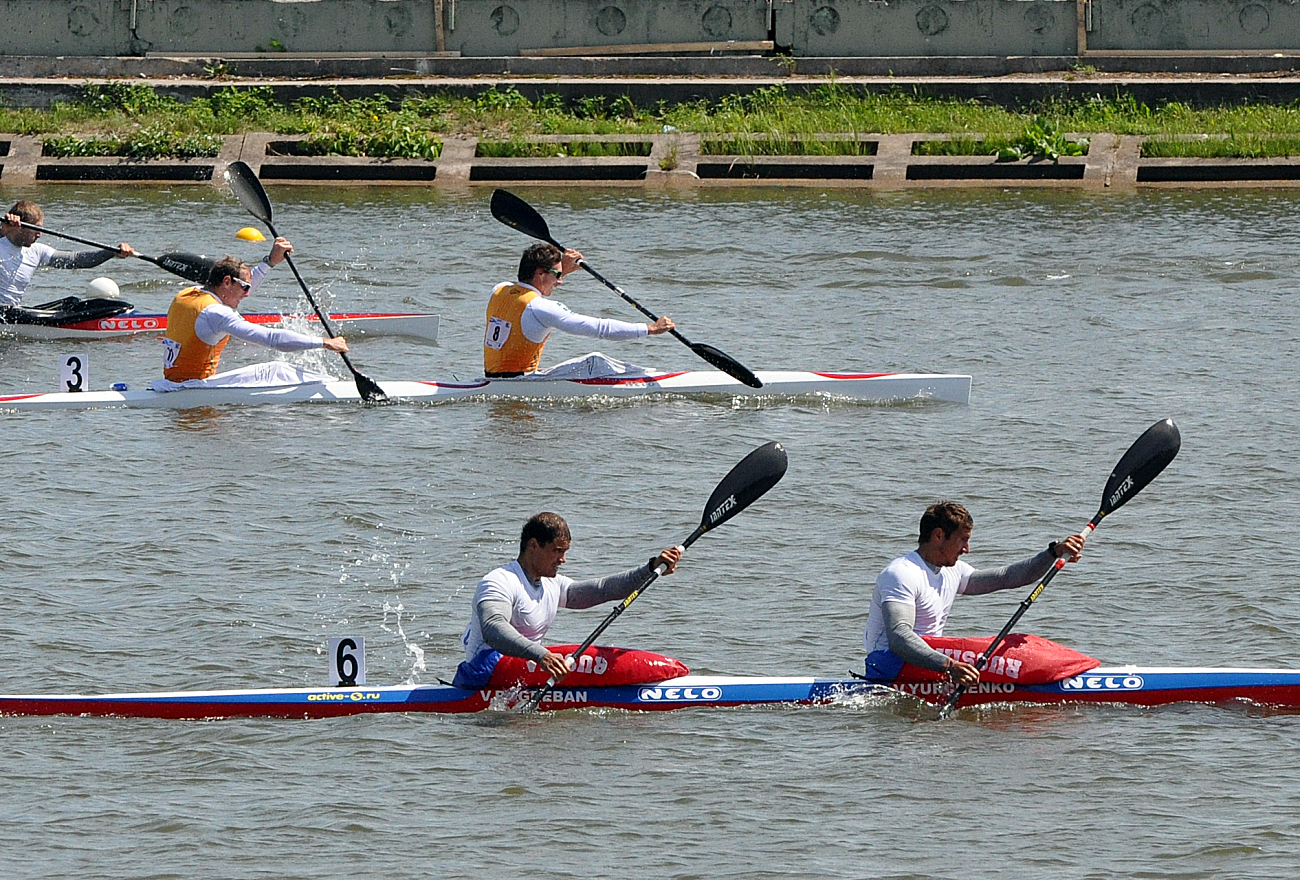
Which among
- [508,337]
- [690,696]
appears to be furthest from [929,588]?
[508,337]

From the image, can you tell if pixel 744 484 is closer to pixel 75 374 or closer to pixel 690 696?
pixel 690 696

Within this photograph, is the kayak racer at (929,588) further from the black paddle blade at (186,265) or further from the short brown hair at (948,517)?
the black paddle blade at (186,265)

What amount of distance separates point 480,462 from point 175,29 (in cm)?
1444

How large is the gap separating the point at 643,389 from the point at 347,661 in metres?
6.38

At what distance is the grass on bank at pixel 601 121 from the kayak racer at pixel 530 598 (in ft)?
49.6

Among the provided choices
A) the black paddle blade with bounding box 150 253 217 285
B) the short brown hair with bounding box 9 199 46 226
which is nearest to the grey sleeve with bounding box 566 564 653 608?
the black paddle blade with bounding box 150 253 217 285

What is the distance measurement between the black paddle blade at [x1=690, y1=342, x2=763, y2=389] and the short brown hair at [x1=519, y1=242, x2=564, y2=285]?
1254 millimetres

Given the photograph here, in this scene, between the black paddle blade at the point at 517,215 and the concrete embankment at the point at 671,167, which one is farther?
the concrete embankment at the point at 671,167

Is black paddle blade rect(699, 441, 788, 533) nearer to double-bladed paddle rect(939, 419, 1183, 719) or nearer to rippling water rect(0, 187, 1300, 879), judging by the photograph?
rippling water rect(0, 187, 1300, 879)

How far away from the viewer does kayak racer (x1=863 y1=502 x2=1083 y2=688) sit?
346 inches

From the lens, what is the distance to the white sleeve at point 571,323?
14391mm

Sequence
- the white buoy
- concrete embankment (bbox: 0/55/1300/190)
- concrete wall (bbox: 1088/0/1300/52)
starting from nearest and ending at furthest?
1. the white buoy
2. concrete embankment (bbox: 0/55/1300/190)
3. concrete wall (bbox: 1088/0/1300/52)

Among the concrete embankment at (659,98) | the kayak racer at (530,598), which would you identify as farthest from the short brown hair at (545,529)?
the concrete embankment at (659,98)

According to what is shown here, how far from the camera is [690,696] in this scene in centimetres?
911
